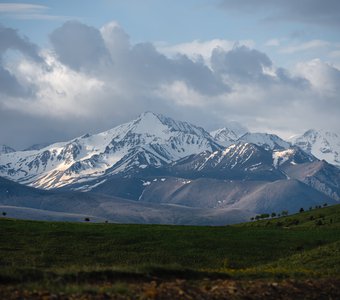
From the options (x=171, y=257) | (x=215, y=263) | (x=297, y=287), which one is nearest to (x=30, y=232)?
(x=171, y=257)

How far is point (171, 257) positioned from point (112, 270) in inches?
1024

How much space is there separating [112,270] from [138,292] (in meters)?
7.54

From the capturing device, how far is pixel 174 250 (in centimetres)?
6850

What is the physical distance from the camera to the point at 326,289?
3597cm

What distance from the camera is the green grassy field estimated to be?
5009cm

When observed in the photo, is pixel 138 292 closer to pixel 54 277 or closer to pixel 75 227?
pixel 54 277

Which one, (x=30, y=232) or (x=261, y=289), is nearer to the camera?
(x=261, y=289)

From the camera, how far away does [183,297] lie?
101 feet

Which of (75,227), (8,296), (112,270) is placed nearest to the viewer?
(8,296)

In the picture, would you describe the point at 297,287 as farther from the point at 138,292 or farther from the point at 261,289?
the point at 138,292

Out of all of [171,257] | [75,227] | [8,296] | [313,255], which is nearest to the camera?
[8,296]

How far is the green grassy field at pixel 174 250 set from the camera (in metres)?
50.1

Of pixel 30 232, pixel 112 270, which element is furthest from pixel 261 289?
pixel 30 232

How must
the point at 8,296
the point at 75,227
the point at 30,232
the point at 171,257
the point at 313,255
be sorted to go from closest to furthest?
the point at 8,296 < the point at 313,255 < the point at 171,257 < the point at 30,232 < the point at 75,227
